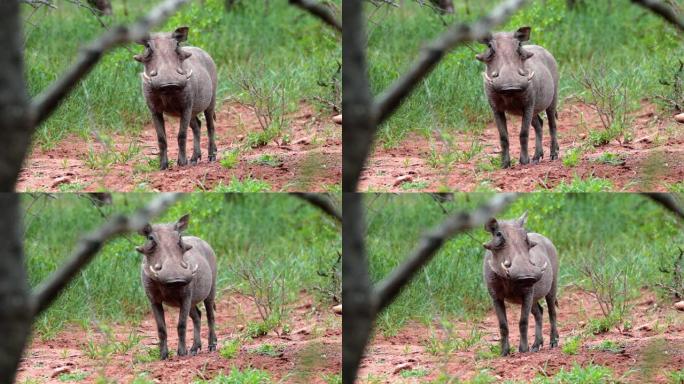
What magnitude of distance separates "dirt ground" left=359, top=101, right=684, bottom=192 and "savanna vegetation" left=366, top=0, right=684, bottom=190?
1 centimetres

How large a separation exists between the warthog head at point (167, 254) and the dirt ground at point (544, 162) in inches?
48.1

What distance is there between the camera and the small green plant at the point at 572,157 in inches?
301

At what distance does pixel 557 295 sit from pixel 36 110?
594cm

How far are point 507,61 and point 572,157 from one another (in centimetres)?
88

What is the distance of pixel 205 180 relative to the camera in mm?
7641

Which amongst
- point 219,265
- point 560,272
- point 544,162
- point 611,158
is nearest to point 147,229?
point 219,265

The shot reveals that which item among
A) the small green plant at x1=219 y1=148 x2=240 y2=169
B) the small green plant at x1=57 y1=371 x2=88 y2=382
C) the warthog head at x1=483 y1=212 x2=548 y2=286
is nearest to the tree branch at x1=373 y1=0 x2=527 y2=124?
the warthog head at x1=483 y1=212 x2=548 y2=286

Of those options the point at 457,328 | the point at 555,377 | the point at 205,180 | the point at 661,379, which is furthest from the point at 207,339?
the point at 661,379

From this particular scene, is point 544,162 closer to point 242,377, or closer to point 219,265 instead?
point 219,265

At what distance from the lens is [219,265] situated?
7.92m

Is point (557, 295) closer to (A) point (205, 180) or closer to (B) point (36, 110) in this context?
(A) point (205, 180)

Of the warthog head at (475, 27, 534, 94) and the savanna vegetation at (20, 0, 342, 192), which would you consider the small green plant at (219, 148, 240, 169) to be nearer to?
the savanna vegetation at (20, 0, 342, 192)

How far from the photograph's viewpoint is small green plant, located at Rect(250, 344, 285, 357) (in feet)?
26.1

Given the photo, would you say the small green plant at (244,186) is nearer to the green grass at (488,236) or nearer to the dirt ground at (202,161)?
the dirt ground at (202,161)
